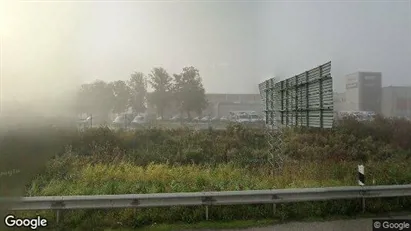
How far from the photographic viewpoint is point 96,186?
10.8ft

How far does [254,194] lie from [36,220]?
2076 millimetres

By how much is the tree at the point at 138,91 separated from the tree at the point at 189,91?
0.42 m

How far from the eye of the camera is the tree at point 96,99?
10.1ft

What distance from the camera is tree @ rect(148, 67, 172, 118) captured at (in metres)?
3.64

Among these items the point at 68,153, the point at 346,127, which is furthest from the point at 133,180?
the point at 346,127

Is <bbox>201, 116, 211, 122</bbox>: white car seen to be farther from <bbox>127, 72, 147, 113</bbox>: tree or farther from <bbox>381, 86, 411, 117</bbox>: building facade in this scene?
<bbox>381, 86, 411, 117</bbox>: building facade

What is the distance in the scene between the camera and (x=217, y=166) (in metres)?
4.41

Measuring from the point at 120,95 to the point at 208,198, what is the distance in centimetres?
181

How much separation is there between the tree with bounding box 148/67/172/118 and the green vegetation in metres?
0.50
